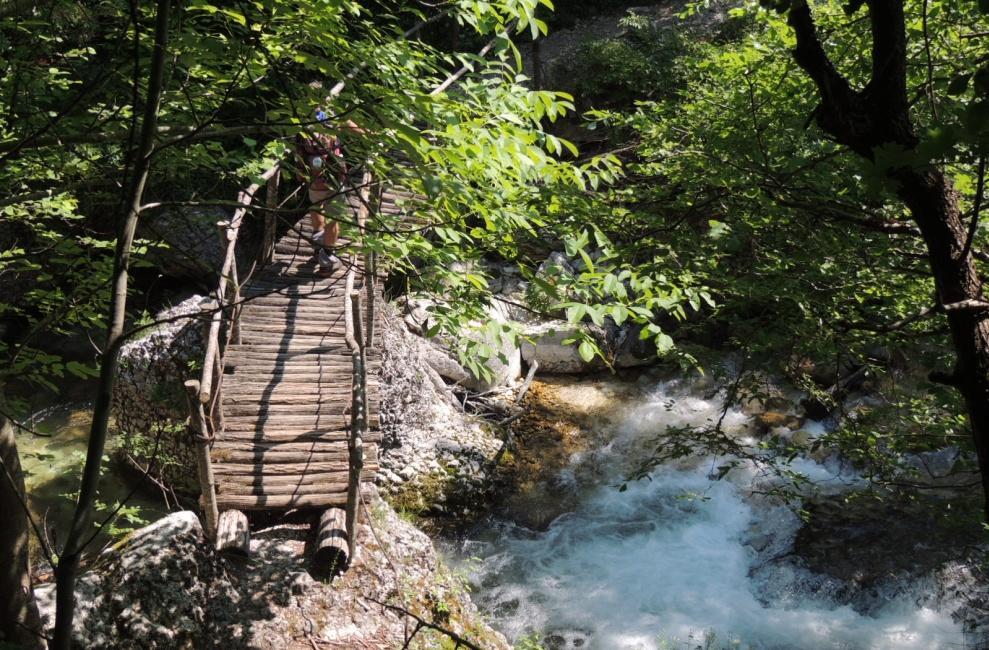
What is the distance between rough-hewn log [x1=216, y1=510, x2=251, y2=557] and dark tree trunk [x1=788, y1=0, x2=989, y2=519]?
5.18 meters

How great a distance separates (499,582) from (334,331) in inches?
145

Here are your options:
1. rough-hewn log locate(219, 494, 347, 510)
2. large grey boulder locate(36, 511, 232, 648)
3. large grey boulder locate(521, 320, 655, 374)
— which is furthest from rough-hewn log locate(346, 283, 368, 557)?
large grey boulder locate(521, 320, 655, 374)

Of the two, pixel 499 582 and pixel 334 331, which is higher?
pixel 334 331

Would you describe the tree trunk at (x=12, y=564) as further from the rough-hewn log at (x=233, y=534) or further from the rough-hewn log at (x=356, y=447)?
the rough-hewn log at (x=356, y=447)

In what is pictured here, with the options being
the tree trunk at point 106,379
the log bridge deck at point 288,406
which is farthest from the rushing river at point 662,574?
the tree trunk at point 106,379

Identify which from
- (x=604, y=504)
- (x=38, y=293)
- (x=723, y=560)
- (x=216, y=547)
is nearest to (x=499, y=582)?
(x=604, y=504)

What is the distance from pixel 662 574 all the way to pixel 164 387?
6475 mm

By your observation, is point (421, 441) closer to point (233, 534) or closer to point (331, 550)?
point (331, 550)

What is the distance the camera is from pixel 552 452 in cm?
982

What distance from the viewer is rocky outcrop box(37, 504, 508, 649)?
4.07 metres

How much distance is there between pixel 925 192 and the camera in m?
1.85

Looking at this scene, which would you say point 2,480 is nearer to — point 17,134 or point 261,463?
point 17,134

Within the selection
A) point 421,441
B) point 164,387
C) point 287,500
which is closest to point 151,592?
point 287,500

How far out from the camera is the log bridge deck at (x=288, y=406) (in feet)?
19.4
